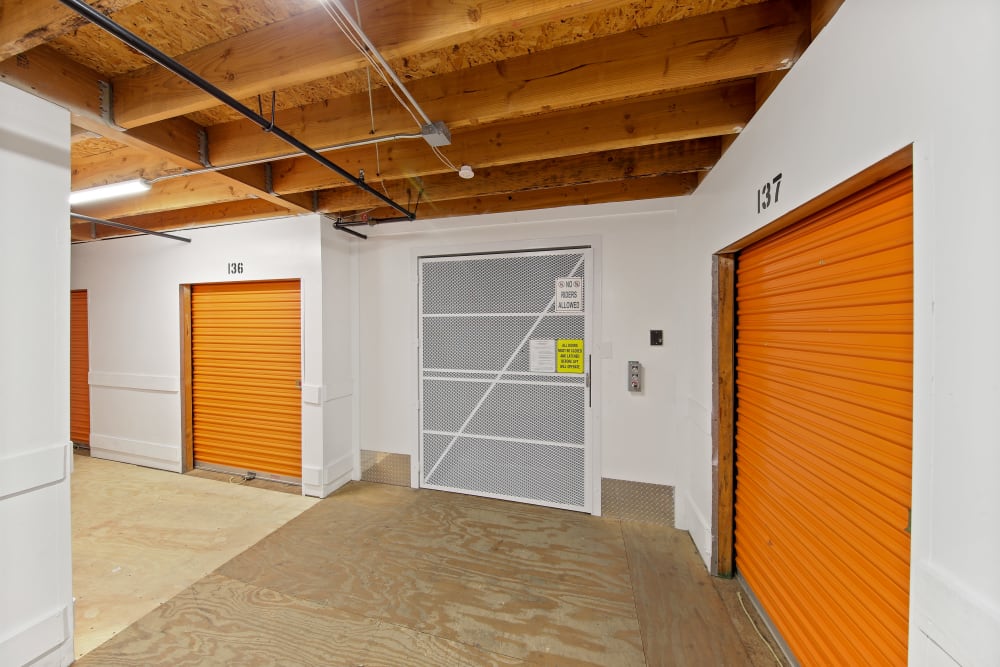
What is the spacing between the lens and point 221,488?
11.4ft

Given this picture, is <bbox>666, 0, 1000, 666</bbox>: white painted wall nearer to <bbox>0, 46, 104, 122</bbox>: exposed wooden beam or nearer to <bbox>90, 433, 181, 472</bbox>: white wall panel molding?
<bbox>0, 46, 104, 122</bbox>: exposed wooden beam

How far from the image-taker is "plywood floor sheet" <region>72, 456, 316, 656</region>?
2.07m

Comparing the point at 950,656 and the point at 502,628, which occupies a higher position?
the point at 950,656

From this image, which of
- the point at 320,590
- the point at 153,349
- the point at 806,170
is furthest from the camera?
the point at 153,349

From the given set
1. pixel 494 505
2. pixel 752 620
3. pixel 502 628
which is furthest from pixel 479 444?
pixel 752 620

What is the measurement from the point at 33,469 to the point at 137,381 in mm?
3077

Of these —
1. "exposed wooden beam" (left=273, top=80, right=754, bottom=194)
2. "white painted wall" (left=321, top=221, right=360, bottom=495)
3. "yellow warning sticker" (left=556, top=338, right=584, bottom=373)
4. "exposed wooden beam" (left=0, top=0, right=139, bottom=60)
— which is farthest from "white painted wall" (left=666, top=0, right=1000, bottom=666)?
"white painted wall" (left=321, top=221, right=360, bottom=495)

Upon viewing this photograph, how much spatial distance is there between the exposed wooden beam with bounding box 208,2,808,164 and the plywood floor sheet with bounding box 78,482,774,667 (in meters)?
2.67

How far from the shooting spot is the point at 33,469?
1589 mm

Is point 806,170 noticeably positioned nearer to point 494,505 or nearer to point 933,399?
point 933,399

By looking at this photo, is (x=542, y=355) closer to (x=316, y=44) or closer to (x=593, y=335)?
(x=593, y=335)

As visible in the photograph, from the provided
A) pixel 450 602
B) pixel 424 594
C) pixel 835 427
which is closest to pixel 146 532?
pixel 424 594

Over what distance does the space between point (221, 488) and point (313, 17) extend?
13.1ft

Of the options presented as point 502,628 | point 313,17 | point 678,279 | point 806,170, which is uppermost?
point 313,17
